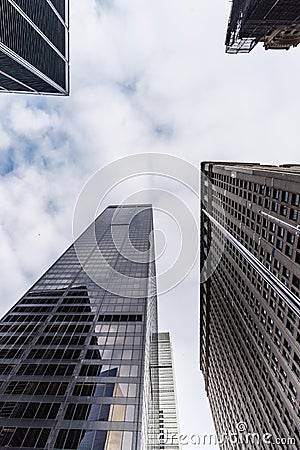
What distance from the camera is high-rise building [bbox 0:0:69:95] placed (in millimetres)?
56250

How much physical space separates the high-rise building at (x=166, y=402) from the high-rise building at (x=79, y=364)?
43496 mm

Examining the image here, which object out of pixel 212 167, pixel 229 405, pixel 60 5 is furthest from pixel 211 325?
pixel 60 5

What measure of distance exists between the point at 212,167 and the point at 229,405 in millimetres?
55797

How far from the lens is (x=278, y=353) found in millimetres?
40438

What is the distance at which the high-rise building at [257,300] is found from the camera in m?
36.8

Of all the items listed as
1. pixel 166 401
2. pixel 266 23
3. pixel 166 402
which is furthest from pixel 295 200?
pixel 166 401

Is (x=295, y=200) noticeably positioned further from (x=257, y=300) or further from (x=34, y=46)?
(x=34, y=46)

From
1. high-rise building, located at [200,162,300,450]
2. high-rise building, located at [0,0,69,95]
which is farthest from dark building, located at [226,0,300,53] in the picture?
high-rise building, located at [0,0,69,95]

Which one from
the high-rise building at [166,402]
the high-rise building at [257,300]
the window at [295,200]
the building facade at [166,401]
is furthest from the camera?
the building facade at [166,401]

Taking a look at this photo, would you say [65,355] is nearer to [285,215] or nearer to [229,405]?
[285,215]

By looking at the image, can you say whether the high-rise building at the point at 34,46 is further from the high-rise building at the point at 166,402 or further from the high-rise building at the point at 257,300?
the high-rise building at the point at 166,402

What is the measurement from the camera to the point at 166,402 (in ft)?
407

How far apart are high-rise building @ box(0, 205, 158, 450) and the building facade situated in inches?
1712

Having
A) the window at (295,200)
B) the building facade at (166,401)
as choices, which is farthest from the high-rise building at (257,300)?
the building facade at (166,401)
